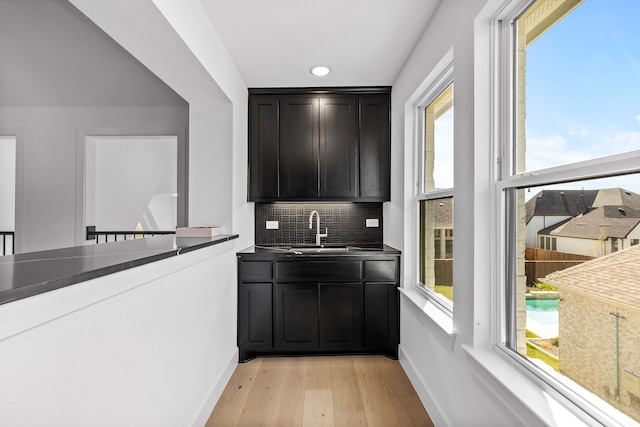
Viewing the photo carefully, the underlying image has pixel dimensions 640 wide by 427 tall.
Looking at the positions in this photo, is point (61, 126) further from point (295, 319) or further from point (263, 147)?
point (295, 319)

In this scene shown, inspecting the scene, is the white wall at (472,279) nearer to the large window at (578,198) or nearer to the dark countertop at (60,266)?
the large window at (578,198)

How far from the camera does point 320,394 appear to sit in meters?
2.62

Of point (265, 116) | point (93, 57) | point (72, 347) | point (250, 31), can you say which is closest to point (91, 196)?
point (93, 57)

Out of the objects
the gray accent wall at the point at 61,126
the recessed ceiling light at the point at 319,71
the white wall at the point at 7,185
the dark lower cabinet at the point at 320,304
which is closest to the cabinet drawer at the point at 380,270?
the dark lower cabinet at the point at 320,304

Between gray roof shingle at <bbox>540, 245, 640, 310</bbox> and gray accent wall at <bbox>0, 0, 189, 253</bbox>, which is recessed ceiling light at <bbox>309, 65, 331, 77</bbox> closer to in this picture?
gray accent wall at <bbox>0, 0, 189, 253</bbox>

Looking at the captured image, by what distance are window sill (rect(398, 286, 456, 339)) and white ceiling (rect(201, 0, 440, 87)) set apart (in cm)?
188

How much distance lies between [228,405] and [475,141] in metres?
2.26

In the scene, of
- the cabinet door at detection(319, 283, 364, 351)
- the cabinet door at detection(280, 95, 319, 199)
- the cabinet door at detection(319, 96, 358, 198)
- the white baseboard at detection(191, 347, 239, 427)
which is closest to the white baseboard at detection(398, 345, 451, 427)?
the cabinet door at detection(319, 283, 364, 351)

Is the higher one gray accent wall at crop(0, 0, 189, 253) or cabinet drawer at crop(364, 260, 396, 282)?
gray accent wall at crop(0, 0, 189, 253)

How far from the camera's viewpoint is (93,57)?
3.35m

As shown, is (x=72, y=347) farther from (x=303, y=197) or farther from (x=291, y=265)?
(x=303, y=197)

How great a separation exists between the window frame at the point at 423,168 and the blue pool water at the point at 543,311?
0.87 meters

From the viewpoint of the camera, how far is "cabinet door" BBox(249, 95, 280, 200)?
3572 mm

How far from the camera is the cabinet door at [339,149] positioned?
11.8 ft
